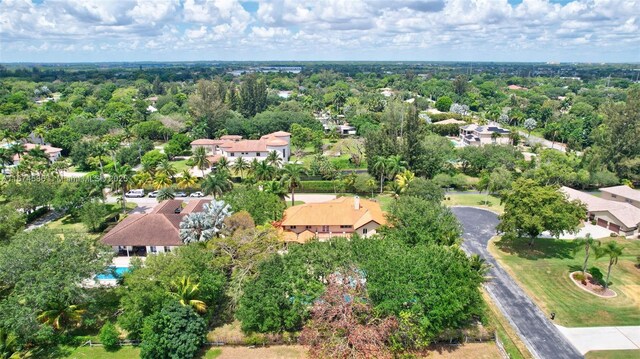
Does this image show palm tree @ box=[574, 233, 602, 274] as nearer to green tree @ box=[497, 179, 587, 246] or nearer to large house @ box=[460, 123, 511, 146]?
green tree @ box=[497, 179, 587, 246]

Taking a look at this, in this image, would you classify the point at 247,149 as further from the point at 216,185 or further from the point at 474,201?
the point at 474,201

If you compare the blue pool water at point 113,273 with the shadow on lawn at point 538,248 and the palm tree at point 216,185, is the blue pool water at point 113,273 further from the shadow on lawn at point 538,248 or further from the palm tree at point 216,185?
the shadow on lawn at point 538,248

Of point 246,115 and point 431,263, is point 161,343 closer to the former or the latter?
point 431,263

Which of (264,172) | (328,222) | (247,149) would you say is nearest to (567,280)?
(328,222)

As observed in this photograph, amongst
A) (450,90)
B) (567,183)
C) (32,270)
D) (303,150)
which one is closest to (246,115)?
(303,150)

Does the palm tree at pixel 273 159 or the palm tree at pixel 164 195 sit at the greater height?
the palm tree at pixel 273 159

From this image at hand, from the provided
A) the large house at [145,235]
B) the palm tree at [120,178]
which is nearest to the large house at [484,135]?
the large house at [145,235]
